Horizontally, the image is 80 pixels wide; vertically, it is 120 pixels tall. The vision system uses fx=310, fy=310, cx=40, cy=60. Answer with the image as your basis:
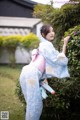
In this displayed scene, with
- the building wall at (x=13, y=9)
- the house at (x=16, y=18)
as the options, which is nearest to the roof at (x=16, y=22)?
the house at (x=16, y=18)

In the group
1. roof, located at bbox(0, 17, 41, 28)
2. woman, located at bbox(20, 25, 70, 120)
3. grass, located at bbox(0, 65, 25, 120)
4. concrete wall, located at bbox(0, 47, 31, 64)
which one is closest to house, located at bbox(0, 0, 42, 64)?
roof, located at bbox(0, 17, 41, 28)

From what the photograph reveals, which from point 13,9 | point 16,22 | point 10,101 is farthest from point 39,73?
point 13,9

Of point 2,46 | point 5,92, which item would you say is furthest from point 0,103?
point 2,46

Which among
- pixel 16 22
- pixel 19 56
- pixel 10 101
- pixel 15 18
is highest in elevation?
pixel 15 18

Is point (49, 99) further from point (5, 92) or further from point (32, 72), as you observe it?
point (5, 92)

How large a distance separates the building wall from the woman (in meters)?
12.5

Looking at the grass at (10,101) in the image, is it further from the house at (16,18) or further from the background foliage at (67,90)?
the house at (16,18)

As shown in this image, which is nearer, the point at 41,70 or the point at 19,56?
the point at 41,70

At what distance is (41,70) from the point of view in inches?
156

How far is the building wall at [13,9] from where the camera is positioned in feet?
52.7

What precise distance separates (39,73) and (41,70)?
5cm

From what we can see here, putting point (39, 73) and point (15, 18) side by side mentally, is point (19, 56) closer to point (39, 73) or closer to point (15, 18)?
point (15, 18)

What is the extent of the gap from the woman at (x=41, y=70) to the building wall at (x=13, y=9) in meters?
12.5

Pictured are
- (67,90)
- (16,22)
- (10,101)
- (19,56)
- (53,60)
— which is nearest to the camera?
(53,60)
